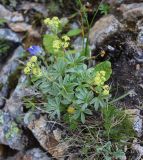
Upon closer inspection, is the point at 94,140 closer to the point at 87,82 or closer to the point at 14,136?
the point at 87,82

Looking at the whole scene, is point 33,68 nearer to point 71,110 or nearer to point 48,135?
point 71,110

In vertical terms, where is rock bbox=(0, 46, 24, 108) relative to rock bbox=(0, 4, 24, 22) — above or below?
below

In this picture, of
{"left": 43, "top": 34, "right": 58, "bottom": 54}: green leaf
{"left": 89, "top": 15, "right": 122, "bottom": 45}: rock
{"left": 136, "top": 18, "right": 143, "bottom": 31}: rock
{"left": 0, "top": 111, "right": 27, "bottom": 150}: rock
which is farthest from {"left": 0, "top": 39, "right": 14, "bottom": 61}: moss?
{"left": 136, "top": 18, "right": 143, "bottom": 31}: rock

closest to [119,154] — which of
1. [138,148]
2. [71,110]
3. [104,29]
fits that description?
[138,148]

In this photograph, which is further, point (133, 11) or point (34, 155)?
point (133, 11)

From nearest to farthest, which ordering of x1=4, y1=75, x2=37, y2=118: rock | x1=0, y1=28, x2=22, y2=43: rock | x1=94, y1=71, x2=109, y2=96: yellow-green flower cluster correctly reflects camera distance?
x1=94, y1=71, x2=109, y2=96: yellow-green flower cluster, x1=4, y1=75, x2=37, y2=118: rock, x1=0, y1=28, x2=22, y2=43: rock

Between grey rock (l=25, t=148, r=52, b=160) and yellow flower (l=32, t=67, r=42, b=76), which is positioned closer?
yellow flower (l=32, t=67, r=42, b=76)

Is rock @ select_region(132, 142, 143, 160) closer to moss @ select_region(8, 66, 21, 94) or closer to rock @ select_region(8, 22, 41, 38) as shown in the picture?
moss @ select_region(8, 66, 21, 94)

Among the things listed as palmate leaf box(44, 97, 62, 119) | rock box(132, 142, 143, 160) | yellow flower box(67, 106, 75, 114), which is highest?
palmate leaf box(44, 97, 62, 119)
